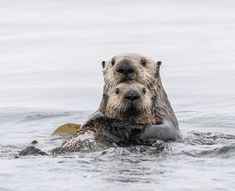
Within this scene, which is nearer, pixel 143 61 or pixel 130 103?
pixel 130 103

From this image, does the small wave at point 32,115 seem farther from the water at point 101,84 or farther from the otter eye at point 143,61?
the otter eye at point 143,61

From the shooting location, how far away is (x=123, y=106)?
8312 mm

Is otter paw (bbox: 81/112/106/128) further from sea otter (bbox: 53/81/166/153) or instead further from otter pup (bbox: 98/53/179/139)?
otter pup (bbox: 98/53/179/139)

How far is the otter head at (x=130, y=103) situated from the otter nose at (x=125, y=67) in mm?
120

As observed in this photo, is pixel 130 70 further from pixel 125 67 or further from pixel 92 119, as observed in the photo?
pixel 92 119

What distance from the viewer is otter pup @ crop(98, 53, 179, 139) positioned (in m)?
8.38

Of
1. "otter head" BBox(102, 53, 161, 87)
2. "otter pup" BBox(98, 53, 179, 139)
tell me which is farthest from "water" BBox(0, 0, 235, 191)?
"otter head" BBox(102, 53, 161, 87)

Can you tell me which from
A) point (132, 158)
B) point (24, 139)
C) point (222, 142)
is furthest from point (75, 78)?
point (132, 158)

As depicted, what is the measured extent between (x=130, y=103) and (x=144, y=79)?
1.49ft

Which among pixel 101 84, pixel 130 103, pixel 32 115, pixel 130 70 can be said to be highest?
pixel 130 70

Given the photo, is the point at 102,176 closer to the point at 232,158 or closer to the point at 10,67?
the point at 232,158

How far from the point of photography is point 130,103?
8273mm

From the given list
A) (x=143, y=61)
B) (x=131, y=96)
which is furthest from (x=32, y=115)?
(x=131, y=96)

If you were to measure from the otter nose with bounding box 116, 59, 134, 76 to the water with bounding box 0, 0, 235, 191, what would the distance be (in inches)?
36.8
